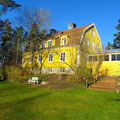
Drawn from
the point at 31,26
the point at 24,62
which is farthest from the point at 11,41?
the point at 31,26

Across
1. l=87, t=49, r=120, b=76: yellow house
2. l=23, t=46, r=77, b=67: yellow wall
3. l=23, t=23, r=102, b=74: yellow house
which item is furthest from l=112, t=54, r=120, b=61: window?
l=23, t=46, r=77, b=67: yellow wall

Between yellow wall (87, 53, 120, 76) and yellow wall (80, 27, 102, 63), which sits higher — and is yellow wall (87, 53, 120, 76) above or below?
below

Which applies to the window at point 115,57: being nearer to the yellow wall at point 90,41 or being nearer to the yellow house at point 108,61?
the yellow house at point 108,61

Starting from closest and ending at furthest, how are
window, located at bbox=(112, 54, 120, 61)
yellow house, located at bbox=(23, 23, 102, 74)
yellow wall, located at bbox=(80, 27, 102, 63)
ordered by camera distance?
window, located at bbox=(112, 54, 120, 61), yellow house, located at bbox=(23, 23, 102, 74), yellow wall, located at bbox=(80, 27, 102, 63)

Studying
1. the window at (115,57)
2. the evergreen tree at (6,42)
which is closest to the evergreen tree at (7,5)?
the evergreen tree at (6,42)

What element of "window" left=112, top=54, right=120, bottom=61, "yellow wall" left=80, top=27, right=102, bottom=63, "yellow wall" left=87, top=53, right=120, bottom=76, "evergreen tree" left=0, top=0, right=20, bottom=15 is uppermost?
"evergreen tree" left=0, top=0, right=20, bottom=15

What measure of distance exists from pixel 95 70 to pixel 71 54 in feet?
15.4

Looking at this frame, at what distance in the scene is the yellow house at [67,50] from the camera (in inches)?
714

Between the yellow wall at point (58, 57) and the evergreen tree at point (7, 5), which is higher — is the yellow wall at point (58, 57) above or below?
below

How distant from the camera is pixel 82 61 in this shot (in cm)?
1805

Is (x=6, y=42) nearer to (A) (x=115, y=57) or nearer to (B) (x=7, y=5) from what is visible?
(B) (x=7, y=5)

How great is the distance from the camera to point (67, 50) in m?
19.2

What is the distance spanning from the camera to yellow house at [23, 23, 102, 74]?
1814 cm

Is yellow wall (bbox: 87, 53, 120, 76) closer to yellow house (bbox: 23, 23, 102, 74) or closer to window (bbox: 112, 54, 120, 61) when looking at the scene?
window (bbox: 112, 54, 120, 61)
